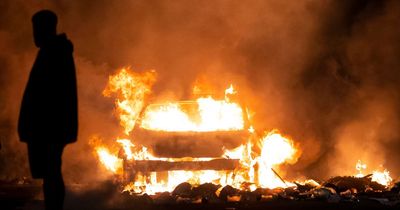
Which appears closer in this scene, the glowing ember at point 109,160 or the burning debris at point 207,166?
the burning debris at point 207,166

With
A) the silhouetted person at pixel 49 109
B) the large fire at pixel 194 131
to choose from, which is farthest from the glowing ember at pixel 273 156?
the silhouetted person at pixel 49 109

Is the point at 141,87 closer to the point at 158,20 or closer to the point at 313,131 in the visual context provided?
the point at 158,20

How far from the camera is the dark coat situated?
→ 596cm

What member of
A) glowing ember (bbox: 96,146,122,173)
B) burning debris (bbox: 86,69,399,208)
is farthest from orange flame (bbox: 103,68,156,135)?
burning debris (bbox: 86,69,399,208)

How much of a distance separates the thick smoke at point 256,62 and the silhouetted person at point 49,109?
7.93 meters

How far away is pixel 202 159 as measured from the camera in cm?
1103

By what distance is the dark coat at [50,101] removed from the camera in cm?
596

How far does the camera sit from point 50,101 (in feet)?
19.7

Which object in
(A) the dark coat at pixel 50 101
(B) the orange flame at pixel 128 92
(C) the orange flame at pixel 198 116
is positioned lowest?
(A) the dark coat at pixel 50 101

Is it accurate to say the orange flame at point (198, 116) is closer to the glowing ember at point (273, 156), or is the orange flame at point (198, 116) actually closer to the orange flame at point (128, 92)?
the glowing ember at point (273, 156)

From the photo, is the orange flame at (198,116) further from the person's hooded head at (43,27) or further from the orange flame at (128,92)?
the person's hooded head at (43,27)

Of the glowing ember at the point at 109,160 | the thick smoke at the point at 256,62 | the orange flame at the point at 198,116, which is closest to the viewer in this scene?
the orange flame at the point at 198,116

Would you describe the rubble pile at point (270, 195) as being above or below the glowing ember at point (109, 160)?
below

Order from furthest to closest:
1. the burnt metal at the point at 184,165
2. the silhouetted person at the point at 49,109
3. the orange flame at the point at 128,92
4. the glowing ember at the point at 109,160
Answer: the orange flame at the point at 128,92 < the glowing ember at the point at 109,160 < the burnt metal at the point at 184,165 < the silhouetted person at the point at 49,109
